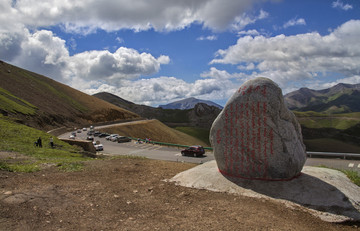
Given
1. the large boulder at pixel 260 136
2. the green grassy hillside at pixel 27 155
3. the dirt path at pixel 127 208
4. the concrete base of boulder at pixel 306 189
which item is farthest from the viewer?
the green grassy hillside at pixel 27 155

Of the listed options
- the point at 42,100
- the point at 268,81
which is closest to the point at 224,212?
the point at 268,81

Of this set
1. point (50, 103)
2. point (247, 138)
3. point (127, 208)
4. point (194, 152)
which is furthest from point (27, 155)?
point (50, 103)

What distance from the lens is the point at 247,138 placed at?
1178 cm

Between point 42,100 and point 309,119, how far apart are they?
170034 mm

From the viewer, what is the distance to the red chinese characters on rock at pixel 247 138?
11.5 m

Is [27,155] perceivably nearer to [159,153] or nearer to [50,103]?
[159,153]

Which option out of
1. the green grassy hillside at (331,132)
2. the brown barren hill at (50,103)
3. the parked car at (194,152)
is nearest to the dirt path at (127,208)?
the parked car at (194,152)

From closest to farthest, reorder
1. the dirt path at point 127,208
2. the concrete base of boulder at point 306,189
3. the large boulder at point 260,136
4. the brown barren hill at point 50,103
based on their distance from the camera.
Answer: the dirt path at point 127,208
the concrete base of boulder at point 306,189
the large boulder at point 260,136
the brown barren hill at point 50,103

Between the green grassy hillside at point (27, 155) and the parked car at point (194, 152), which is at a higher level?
the green grassy hillside at point (27, 155)

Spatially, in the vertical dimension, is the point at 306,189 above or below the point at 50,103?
below

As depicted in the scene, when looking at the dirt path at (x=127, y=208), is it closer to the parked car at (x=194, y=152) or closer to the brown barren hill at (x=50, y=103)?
the parked car at (x=194, y=152)

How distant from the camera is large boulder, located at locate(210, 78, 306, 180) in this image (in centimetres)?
1134

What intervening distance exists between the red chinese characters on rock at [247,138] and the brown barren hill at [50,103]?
55971 millimetres

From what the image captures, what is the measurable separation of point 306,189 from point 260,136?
2821 millimetres
